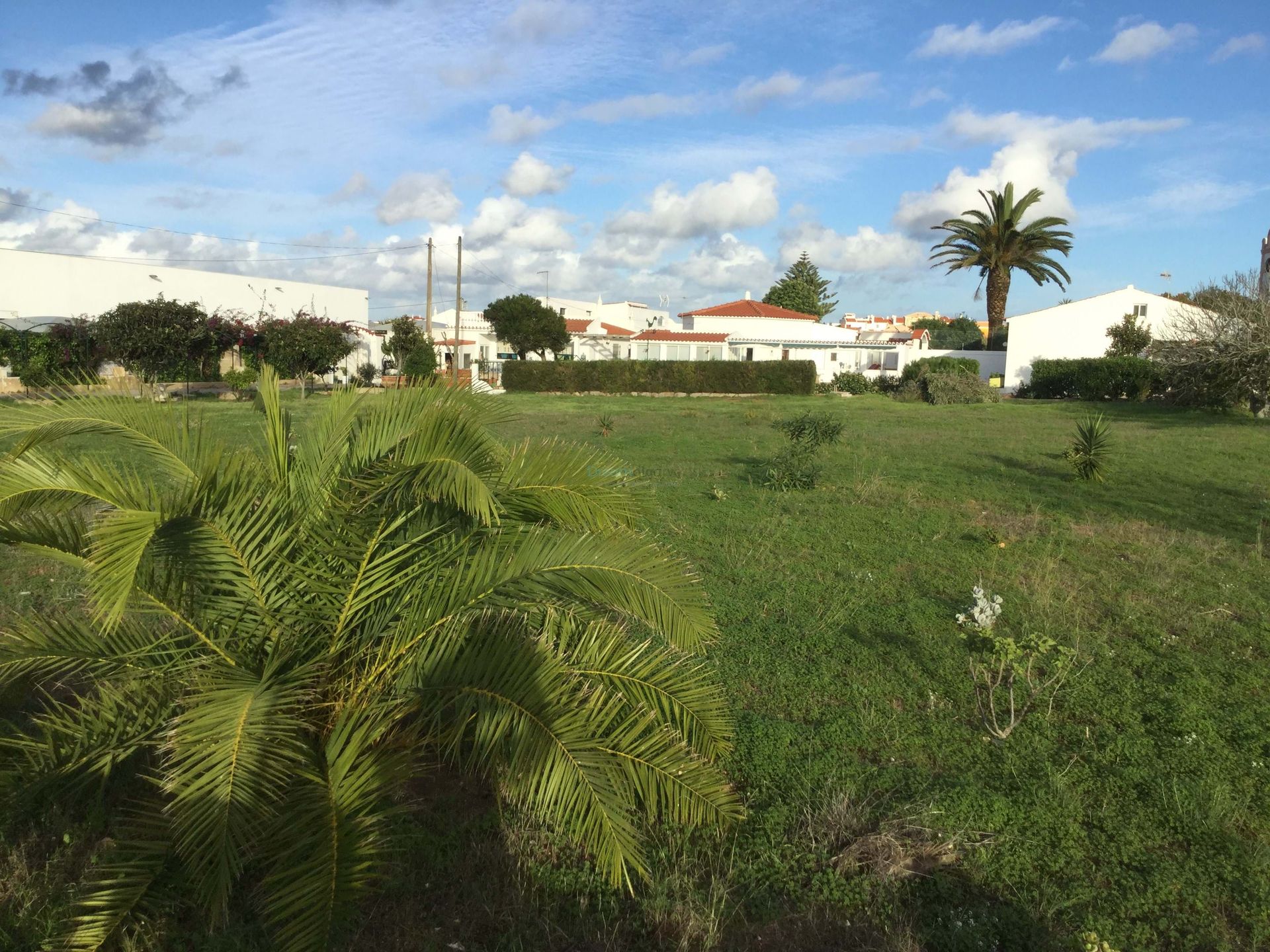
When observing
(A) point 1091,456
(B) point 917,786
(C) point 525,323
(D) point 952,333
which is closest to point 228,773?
(B) point 917,786

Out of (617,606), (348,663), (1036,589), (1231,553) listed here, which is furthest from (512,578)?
(1231,553)

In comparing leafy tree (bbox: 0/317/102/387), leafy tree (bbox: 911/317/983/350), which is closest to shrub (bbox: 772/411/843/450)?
leafy tree (bbox: 0/317/102/387)

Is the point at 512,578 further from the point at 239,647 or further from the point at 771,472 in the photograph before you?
the point at 771,472

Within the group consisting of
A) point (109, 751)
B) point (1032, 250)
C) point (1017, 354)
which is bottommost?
point (109, 751)

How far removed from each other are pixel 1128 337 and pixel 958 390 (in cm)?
1107

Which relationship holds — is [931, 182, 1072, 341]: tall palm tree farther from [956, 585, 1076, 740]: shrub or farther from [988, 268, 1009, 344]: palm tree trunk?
[956, 585, 1076, 740]: shrub

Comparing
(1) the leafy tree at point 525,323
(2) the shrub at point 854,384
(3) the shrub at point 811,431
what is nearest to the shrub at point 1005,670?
(3) the shrub at point 811,431

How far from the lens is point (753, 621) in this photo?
6270 millimetres

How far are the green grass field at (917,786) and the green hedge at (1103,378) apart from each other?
25.1 meters

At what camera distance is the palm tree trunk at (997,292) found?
3984 centimetres

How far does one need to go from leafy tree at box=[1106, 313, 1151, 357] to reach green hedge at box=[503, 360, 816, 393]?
12556 millimetres

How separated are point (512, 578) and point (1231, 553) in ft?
25.0

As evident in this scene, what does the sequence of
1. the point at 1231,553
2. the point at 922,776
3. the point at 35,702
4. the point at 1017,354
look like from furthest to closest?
the point at 1017,354 → the point at 1231,553 → the point at 35,702 → the point at 922,776

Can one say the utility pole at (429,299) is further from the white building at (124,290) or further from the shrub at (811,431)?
the shrub at (811,431)
